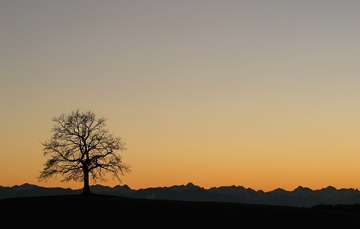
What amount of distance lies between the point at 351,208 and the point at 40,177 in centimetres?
5375

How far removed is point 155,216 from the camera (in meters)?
70.4

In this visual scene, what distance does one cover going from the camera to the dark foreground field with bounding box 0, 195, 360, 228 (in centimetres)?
6481

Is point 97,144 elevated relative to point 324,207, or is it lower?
elevated

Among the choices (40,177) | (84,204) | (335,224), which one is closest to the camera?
(335,224)

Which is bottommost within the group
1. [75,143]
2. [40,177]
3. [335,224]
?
[335,224]

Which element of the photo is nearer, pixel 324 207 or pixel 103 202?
pixel 103 202

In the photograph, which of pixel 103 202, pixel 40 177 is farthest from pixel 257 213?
pixel 40 177

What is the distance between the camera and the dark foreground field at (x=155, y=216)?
6481 cm

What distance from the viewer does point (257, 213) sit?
71.5 metres

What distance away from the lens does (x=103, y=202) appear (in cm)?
8300

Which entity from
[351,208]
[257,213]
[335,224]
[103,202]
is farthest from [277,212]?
[103,202]

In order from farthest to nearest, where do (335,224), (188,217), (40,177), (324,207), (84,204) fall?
(40,177) < (324,207) < (84,204) < (188,217) < (335,224)

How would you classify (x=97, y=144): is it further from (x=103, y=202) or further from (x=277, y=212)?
(x=277, y=212)

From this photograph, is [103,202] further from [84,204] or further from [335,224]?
[335,224]
